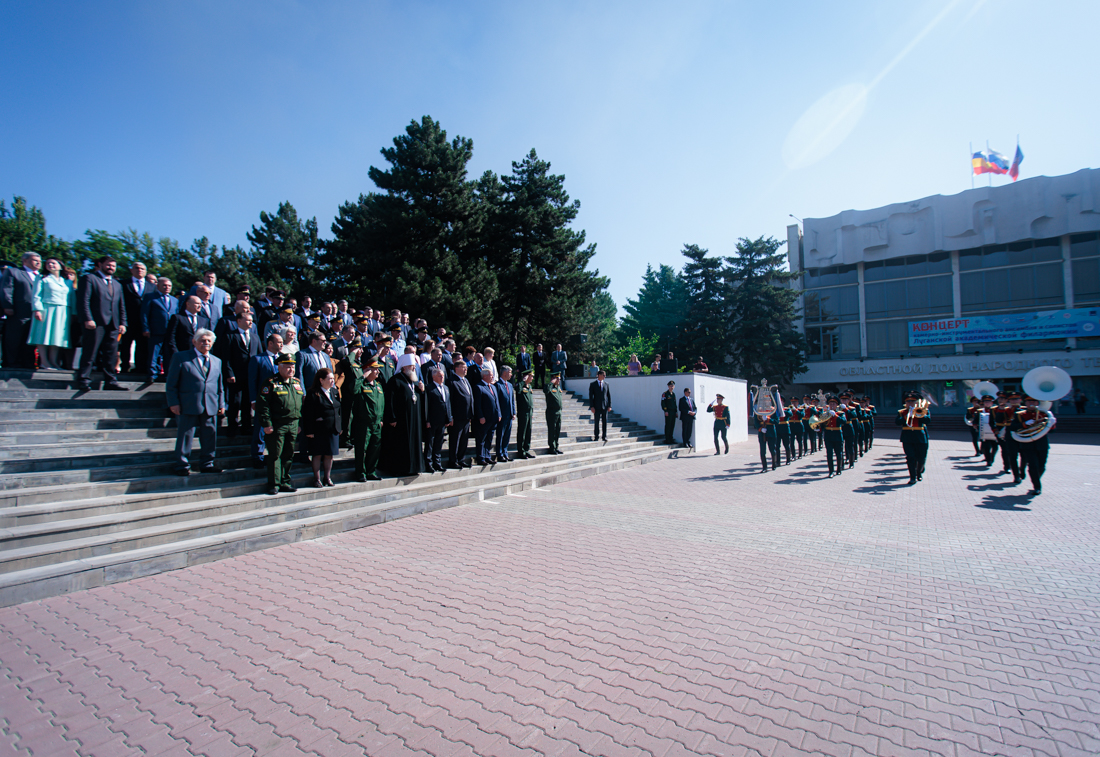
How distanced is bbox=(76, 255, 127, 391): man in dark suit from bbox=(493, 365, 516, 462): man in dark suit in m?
5.77

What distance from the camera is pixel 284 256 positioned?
3153 centimetres

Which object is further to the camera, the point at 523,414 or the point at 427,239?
the point at 427,239

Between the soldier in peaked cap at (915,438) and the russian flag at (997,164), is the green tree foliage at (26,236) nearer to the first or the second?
the soldier in peaked cap at (915,438)

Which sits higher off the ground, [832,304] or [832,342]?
[832,304]

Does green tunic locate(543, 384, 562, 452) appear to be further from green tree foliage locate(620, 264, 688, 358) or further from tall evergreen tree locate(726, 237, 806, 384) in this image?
green tree foliage locate(620, 264, 688, 358)

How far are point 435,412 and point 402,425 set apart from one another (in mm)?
598

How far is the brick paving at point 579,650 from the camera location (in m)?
2.62

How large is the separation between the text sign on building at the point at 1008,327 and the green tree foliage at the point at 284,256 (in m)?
40.6

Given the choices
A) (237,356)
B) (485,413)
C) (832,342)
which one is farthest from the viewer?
(832,342)

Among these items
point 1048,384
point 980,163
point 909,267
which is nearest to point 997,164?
point 980,163

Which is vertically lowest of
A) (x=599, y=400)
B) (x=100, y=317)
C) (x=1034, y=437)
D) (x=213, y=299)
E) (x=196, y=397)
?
(x=1034, y=437)

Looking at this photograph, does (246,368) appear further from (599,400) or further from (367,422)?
(599,400)

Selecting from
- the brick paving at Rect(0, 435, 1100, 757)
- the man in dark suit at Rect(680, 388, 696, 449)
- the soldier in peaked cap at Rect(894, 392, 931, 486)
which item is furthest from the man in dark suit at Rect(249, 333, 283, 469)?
the man in dark suit at Rect(680, 388, 696, 449)

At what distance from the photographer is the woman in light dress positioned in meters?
7.34
